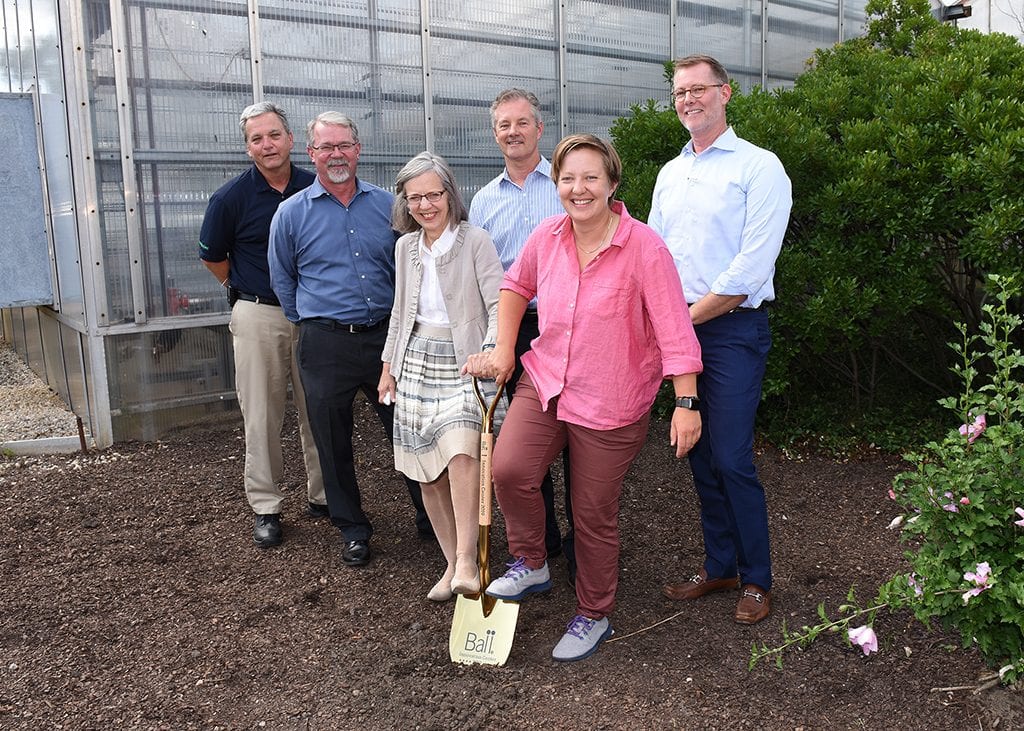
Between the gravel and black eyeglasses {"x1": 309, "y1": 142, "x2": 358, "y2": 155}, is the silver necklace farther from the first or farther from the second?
the gravel

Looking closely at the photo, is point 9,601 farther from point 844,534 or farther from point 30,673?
point 844,534

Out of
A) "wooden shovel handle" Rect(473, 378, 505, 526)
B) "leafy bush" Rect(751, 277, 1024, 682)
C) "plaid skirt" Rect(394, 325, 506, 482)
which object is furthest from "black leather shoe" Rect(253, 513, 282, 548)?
"leafy bush" Rect(751, 277, 1024, 682)

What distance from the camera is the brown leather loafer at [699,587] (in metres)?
3.92

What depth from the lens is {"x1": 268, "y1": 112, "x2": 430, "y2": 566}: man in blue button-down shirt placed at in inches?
165

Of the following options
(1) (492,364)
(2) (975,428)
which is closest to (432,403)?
(1) (492,364)

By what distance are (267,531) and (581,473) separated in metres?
1.98

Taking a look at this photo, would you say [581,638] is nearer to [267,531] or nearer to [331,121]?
[267,531]

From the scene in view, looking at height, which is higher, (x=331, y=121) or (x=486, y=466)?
(x=331, y=121)

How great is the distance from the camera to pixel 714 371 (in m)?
3.52

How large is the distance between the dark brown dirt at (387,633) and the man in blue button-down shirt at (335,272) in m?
0.80

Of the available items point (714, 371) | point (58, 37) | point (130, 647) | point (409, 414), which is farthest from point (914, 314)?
point (58, 37)

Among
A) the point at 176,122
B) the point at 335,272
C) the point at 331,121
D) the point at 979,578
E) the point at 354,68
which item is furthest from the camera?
the point at 354,68

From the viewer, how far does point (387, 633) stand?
12.3ft

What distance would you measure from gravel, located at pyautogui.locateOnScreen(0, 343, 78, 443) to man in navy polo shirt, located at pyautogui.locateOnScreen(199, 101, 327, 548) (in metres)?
2.53
